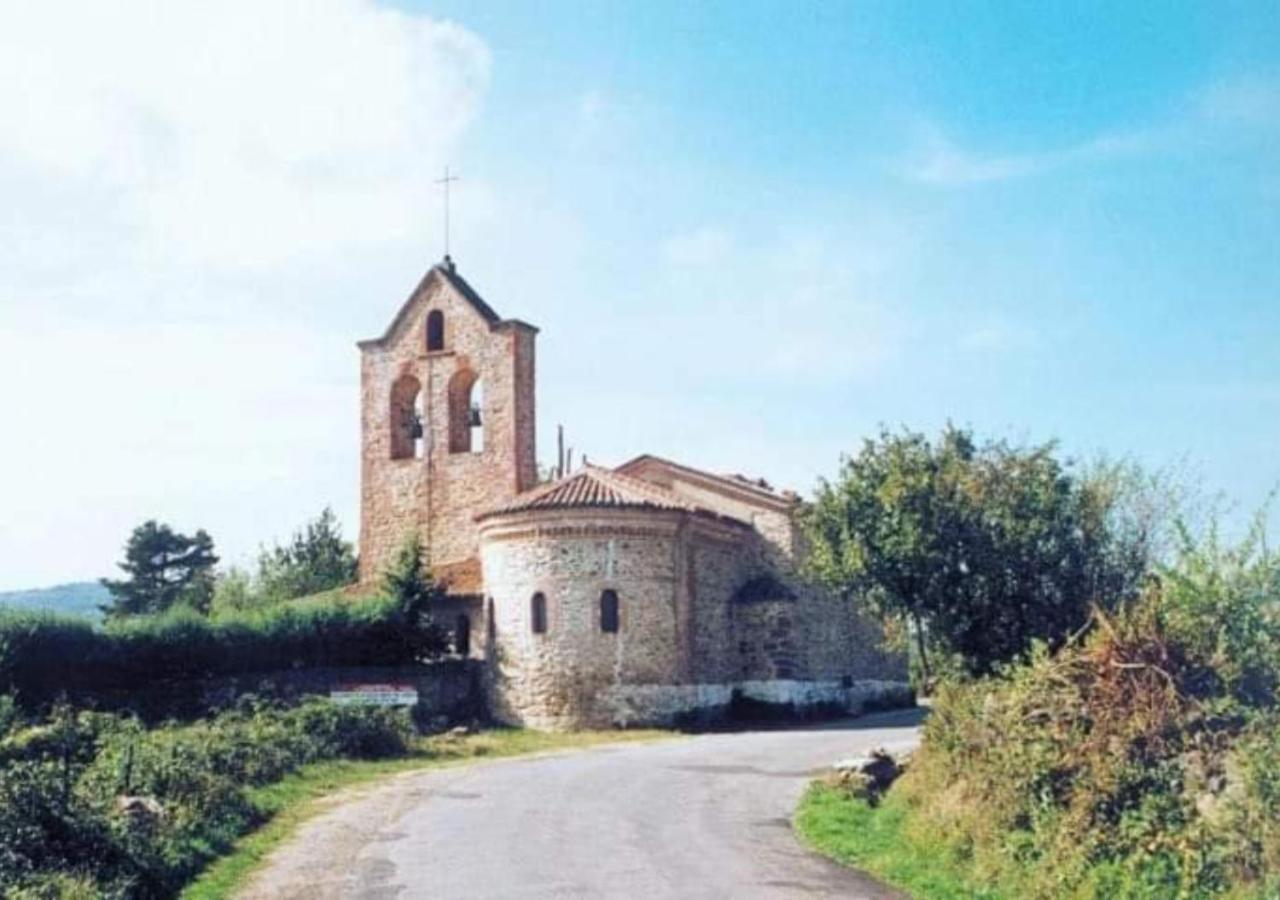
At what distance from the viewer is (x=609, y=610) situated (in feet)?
120

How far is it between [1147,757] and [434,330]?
107ft

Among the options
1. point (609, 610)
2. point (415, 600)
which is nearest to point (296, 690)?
point (415, 600)

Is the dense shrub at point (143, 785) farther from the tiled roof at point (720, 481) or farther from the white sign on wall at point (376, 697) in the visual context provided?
the tiled roof at point (720, 481)

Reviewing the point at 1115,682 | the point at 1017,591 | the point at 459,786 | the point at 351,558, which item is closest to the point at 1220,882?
the point at 1115,682

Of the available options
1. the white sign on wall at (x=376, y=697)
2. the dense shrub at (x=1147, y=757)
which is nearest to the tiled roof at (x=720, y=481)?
the white sign on wall at (x=376, y=697)

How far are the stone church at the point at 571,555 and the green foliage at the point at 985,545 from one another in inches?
320

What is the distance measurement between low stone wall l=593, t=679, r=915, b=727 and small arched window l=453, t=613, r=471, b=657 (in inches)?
178

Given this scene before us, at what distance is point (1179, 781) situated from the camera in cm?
1366

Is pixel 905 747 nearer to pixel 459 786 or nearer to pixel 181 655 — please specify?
pixel 459 786

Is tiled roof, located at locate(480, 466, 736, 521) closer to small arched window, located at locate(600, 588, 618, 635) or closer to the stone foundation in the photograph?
small arched window, located at locate(600, 588, 618, 635)

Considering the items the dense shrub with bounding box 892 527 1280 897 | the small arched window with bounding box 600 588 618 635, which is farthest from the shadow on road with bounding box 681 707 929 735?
the dense shrub with bounding box 892 527 1280 897

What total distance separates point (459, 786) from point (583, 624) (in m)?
12.7

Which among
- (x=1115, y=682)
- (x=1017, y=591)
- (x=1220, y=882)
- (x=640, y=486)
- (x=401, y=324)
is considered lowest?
(x=1220, y=882)

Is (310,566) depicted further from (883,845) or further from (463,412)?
(883,845)
